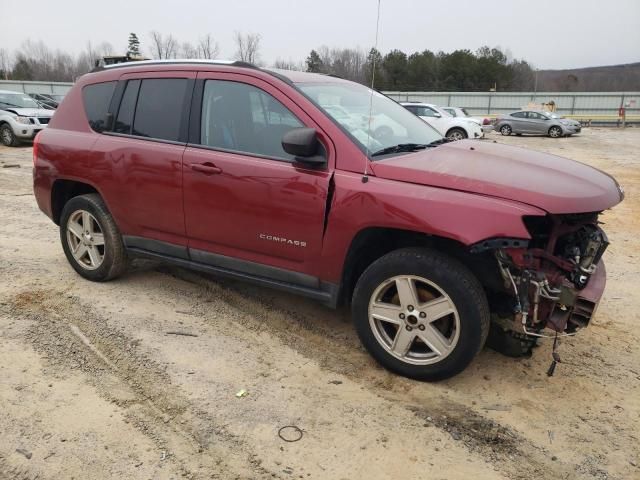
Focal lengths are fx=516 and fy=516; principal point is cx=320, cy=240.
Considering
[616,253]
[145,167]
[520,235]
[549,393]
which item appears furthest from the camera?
[616,253]

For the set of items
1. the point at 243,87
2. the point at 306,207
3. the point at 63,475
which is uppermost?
the point at 243,87

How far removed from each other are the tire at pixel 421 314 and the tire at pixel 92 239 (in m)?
2.37

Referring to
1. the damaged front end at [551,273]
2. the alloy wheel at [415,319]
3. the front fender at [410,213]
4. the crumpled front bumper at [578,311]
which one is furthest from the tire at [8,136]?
the crumpled front bumper at [578,311]

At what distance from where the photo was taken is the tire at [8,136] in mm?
15224

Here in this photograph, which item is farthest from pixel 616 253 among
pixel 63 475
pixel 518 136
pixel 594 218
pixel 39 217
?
pixel 518 136

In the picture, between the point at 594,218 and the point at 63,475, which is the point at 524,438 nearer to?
the point at 594,218

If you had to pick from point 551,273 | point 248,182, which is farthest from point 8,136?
point 551,273

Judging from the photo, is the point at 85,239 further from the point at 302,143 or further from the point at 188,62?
the point at 302,143

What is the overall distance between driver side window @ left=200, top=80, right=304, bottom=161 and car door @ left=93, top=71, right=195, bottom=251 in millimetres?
219

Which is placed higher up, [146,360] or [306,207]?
[306,207]

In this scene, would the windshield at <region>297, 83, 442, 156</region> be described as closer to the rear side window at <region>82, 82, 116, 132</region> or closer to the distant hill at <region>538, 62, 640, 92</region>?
the rear side window at <region>82, 82, 116, 132</region>

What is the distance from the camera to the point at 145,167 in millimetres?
3965

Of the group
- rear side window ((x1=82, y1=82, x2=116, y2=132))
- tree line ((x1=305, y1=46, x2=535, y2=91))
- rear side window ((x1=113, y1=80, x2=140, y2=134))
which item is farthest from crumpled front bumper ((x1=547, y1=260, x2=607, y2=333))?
tree line ((x1=305, y1=46, x2=535, y2=91))

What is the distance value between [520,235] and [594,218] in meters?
0.79
